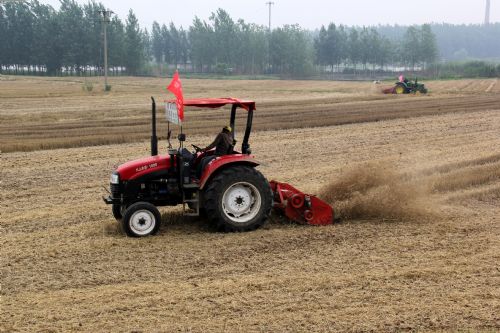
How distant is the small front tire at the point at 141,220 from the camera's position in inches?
308

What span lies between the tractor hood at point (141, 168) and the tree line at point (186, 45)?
8555 cm

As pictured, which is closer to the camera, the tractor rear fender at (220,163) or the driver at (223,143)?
the tractor rear fender at (220,163)

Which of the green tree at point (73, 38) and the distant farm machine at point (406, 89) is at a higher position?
the green tree at point (73, 38)

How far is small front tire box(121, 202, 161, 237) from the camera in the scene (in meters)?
7.81

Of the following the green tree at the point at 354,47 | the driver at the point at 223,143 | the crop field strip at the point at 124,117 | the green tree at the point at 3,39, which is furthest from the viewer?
the green tree at the point at 354,47

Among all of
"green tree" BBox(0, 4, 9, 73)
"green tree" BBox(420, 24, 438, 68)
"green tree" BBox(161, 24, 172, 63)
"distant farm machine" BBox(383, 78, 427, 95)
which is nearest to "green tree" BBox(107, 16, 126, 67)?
"green tree" BBox(0, 4, 9, 73)

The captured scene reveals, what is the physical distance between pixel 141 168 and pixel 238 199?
1378 millimetres

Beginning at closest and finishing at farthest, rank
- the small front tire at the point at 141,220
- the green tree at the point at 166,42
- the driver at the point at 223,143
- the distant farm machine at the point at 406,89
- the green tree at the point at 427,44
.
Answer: the small front tire at the point at 141,220 < the driver at the point at 223,143 < the distant farm machine at the point at 406,89 < the green tree at the point at 427,44 < the green tree at the point at 166,42

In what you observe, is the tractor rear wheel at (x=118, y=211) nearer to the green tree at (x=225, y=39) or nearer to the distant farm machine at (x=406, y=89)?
the distant farm machine at (x=406, y=89)

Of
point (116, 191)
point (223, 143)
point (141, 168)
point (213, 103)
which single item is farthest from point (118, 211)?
point (213, 103)

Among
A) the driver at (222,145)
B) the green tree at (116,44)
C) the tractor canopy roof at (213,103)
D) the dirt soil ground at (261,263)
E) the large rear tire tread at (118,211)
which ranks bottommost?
the dirt soil ground at (261,263)

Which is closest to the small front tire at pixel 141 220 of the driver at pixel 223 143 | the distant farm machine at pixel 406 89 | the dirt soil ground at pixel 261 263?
the dirt soil ground at pixel 261 263

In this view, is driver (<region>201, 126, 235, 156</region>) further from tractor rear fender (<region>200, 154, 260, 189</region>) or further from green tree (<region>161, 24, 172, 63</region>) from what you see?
green tree (<region>161, 24, 172, 63</region>)

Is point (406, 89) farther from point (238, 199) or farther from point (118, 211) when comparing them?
point (118, 211)
